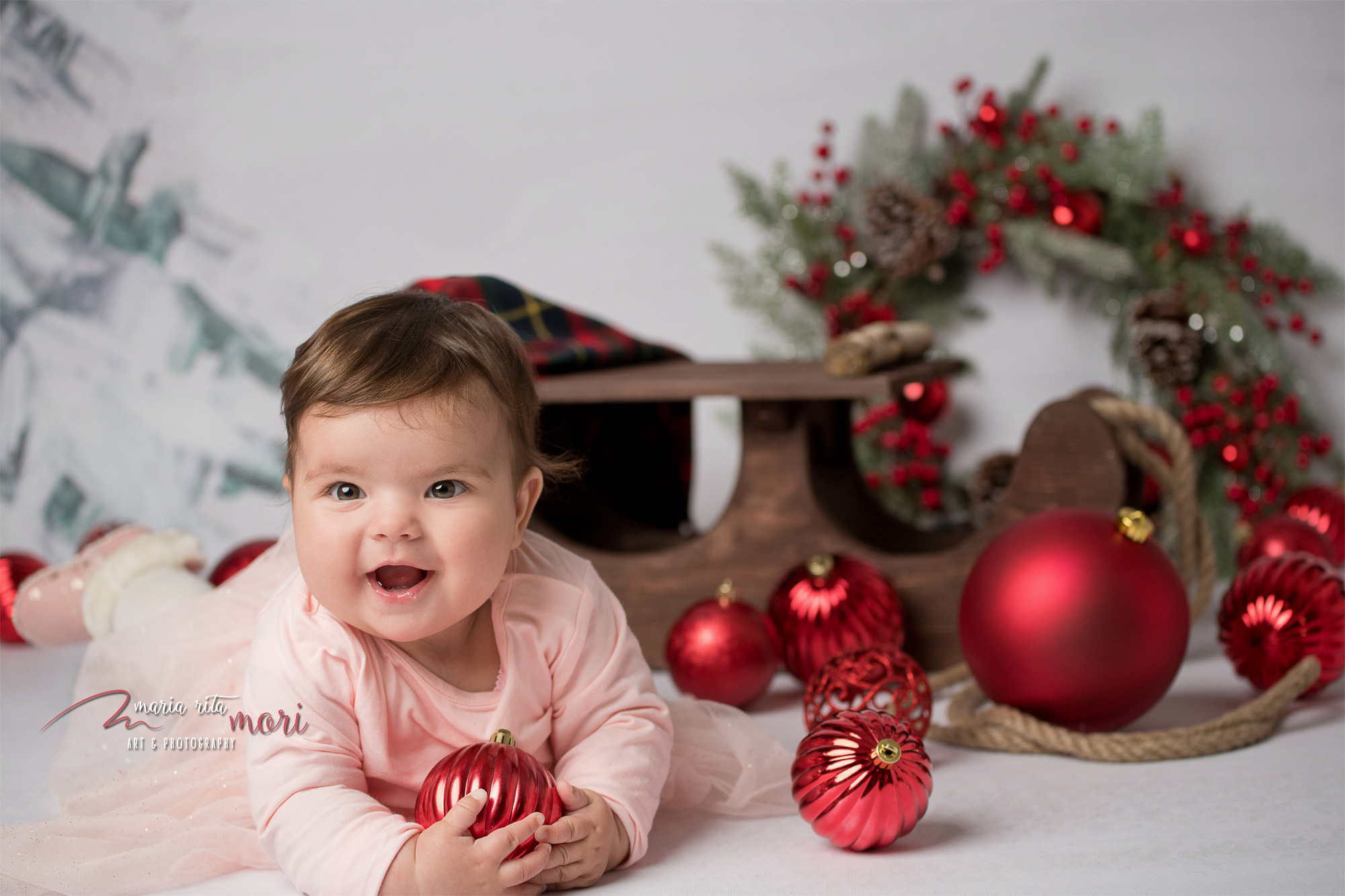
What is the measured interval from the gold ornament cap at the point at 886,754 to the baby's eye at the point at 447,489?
0.40 metres

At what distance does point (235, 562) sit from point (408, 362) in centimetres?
87

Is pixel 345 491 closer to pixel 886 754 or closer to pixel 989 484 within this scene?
pixel 886 754

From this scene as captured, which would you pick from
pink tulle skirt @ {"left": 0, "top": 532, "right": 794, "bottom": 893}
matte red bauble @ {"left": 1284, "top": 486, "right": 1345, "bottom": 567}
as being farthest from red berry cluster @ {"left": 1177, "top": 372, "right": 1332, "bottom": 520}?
pink tulle skirt @ {"left": 0, "top": 532, "right": 794, "bottom": 893}

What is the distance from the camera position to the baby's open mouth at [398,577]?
0.90 m

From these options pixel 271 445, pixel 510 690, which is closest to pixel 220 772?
pixel 510 690

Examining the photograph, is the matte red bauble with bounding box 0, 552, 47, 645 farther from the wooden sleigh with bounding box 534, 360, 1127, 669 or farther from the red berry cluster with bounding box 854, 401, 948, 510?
the red berry cluster with bounding box 854, 401, 948, 510

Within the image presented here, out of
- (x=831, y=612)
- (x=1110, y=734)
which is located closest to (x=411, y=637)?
(x=831, y=612)

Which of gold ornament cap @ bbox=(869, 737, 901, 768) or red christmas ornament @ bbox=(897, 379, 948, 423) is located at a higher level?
red christmas ornament @ bbox=(897, 379, 948, 423)

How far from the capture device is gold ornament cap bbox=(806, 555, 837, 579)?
1442 millimetres

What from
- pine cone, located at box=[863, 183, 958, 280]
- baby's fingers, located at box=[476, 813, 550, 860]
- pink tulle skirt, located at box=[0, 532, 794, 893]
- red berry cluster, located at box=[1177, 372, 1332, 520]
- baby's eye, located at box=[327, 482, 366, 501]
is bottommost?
pink tulle skirt, located at box=[0, 532, 794, 893]

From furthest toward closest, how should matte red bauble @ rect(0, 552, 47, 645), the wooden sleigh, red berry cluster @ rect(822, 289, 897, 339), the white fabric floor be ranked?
red berry cluster @ rect(822, 289, 897, 339)
matte red bauble @ rect(0, 552, 47, 645)
the wooden sleigh
the white fabric floor

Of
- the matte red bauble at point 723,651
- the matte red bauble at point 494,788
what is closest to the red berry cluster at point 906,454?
the matte red bauble at point 723,651

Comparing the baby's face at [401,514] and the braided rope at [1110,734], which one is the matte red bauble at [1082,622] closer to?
the braided rope at [1110,734]

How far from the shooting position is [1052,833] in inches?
40.8
